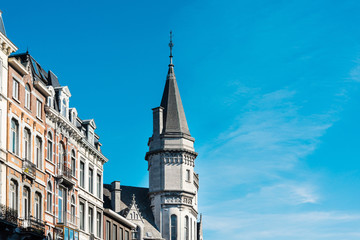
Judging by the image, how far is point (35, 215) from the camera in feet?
159

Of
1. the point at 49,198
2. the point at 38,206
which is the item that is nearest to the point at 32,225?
the point at 38,206

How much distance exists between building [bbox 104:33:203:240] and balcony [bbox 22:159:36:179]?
152 ft

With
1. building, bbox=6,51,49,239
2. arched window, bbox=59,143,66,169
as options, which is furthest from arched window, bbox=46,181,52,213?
arched window, bbox=59,143,66,169

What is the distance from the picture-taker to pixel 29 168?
47.1 metres

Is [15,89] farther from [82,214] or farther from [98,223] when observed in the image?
[98,223]

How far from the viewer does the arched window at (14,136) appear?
4588 centimetres

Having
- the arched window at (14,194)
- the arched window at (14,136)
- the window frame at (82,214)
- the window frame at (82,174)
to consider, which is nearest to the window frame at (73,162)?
the window frame at (82,174)

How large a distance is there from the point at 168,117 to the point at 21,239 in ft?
181

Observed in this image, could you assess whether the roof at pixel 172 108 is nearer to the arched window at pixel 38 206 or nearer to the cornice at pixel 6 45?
the arched window at pixel 38 206

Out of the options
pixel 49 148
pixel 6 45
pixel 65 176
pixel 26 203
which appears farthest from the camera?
pixel 65 176

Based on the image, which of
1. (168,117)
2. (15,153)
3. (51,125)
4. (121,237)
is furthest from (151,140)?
(15,153)

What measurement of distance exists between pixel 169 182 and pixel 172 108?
975 centimetres

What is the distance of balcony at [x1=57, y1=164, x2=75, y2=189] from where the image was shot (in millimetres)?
52469

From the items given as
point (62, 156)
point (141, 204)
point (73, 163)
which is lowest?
point (73, 163)
